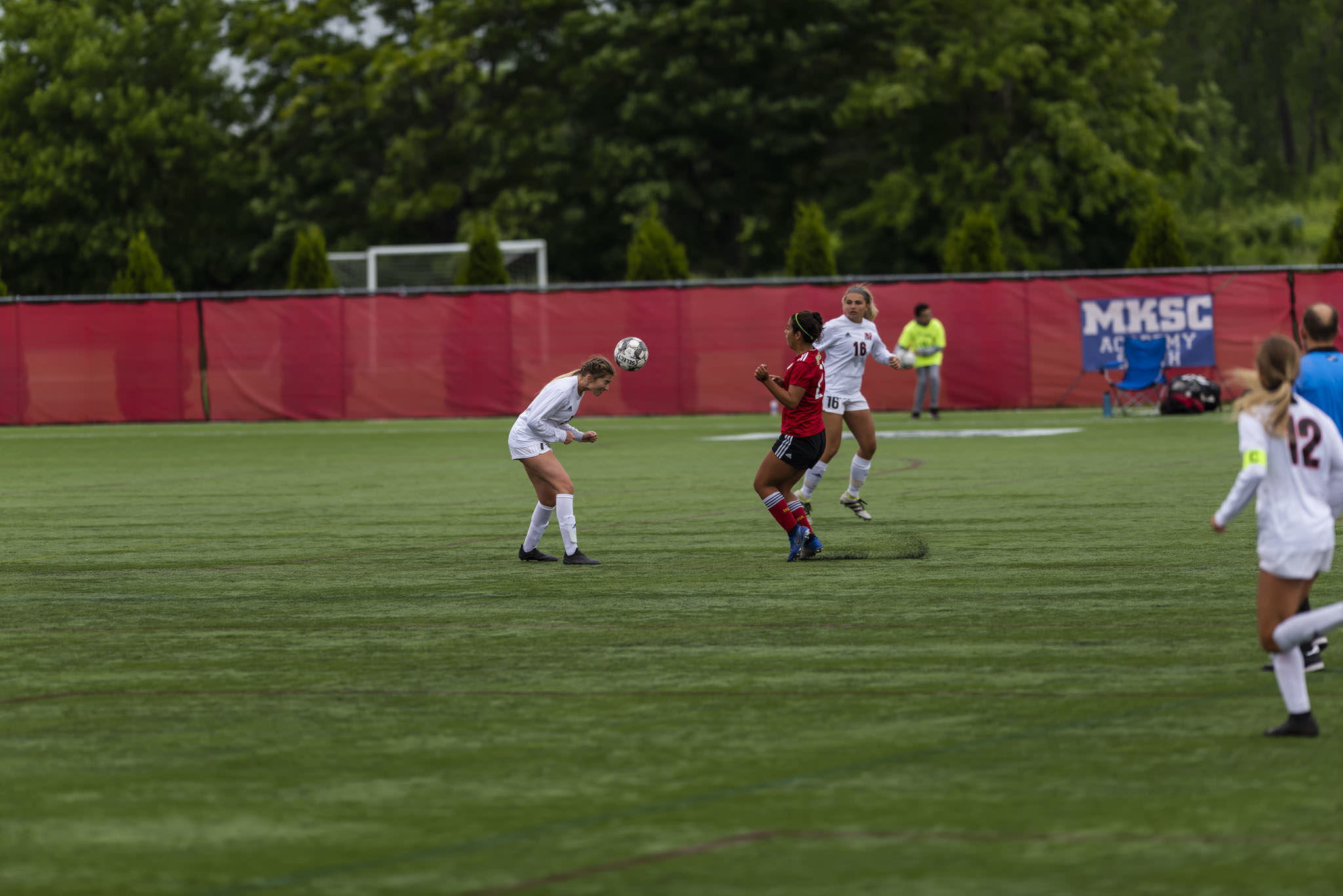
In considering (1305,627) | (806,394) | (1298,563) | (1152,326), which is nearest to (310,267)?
(1152,326)

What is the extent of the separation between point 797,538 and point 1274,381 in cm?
632

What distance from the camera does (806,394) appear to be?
42.9ft

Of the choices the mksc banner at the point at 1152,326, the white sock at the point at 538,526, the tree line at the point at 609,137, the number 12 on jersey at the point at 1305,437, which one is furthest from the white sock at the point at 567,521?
the tree line at the point at 609,137

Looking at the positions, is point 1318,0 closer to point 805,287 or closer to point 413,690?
point 805,287

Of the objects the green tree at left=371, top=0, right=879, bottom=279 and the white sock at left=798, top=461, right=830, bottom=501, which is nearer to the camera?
the white sock at left=798, top=461, right=830, bottom=501

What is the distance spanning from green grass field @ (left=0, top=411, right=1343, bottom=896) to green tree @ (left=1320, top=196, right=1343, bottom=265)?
73.7 ft

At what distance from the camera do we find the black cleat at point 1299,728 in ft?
22.2

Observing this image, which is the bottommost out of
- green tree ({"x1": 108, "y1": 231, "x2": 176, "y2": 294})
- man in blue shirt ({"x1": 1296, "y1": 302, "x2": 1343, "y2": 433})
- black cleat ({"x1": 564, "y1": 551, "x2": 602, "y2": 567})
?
black cleat ({"x1": 564, "y1": 551, "x2": 602, "y2": 567})

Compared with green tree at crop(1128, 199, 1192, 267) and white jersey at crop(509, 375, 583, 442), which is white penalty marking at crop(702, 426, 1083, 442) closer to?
green tree at crop(1128, 199, 1192, 267)

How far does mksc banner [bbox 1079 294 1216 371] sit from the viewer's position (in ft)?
109

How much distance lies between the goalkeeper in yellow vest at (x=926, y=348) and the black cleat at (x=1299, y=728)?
83.4 feet

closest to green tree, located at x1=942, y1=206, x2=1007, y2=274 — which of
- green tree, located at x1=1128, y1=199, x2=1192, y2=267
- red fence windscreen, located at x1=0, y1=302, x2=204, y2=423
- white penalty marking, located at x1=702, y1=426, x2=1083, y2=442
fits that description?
green tree, located at x1=1128, y1=199, x2=1192, y2=267

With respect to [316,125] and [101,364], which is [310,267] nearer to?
[101,364]

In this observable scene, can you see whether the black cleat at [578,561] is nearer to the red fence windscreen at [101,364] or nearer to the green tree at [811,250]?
the red fence windscreen at [101,364]
